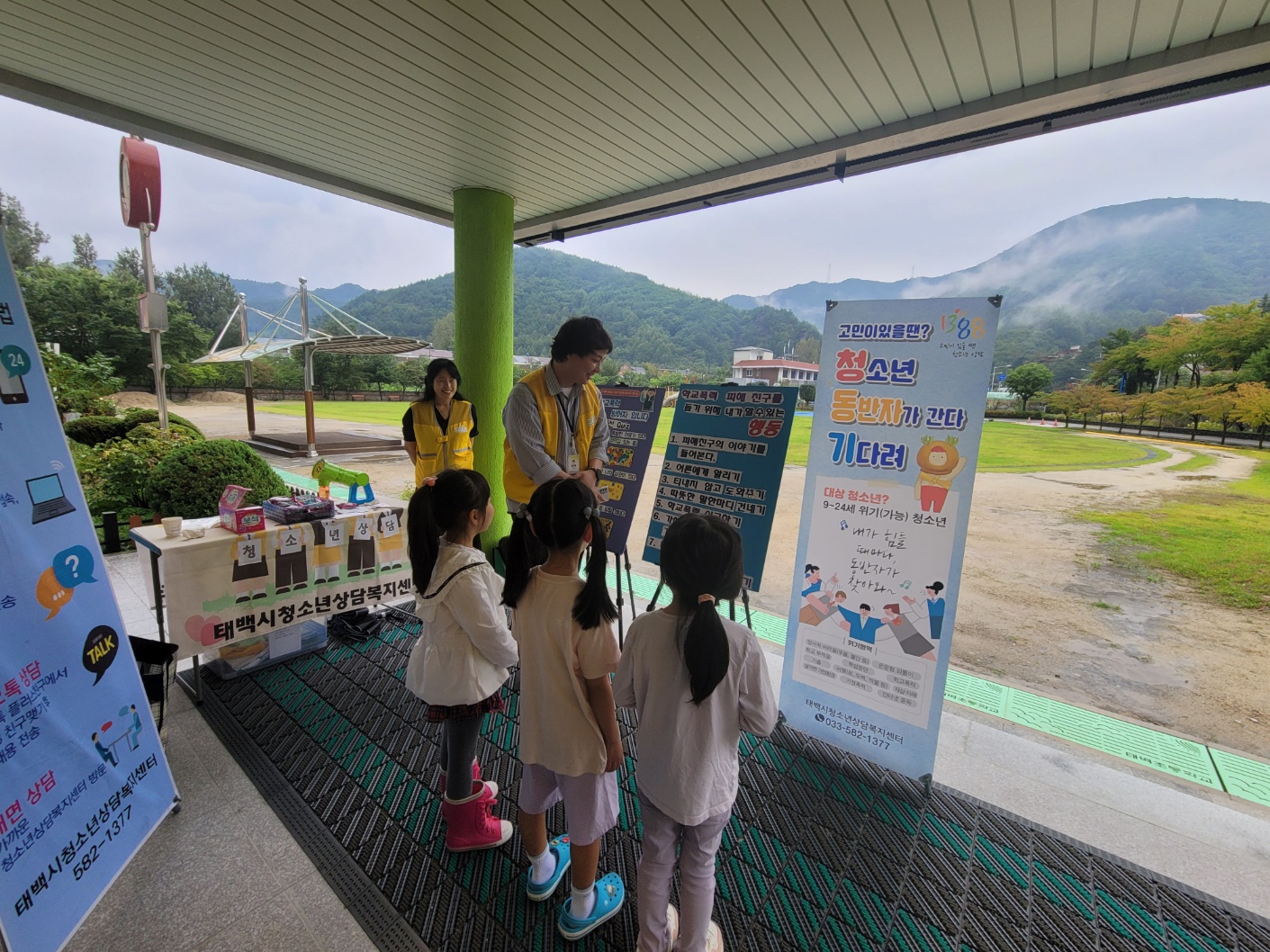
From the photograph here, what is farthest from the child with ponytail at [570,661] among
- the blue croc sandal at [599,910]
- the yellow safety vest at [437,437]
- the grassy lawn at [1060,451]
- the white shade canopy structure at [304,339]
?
the white shade canopy structure at [304,339]

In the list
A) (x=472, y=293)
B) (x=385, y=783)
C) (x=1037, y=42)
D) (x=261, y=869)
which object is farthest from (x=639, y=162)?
(x=261, y=869)

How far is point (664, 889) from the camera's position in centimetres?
115

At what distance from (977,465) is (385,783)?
2.45 metres

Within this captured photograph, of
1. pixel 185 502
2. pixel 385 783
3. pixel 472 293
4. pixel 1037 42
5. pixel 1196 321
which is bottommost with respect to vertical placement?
pixel 385 783

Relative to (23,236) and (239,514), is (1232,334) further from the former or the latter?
(23,236)

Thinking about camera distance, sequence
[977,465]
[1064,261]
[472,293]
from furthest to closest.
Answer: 1. [472,293]
2. [1064,261]
3. [977,465]

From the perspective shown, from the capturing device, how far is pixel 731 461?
7.48 ft

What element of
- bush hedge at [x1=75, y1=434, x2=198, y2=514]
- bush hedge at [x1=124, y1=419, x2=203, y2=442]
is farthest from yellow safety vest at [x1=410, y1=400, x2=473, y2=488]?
bush hedge at [x1=124, y1=419, x2=203, y2=442]

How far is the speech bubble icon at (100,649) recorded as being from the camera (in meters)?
1.34

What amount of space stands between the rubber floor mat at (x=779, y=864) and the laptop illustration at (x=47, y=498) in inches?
46.1

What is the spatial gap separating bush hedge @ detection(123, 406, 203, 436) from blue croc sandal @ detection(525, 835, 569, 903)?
23.1 feet

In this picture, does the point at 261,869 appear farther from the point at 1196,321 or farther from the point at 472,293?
the point at 1196,321

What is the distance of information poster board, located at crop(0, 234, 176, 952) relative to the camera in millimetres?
1118

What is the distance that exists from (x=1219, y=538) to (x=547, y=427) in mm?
3300
